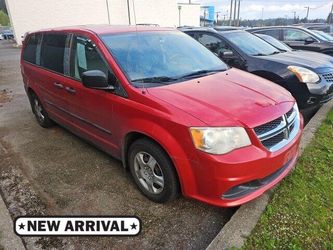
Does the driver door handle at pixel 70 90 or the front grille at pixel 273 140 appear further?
the driver door handle at pixel 70 90

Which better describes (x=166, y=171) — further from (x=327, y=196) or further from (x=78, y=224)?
(x=327, y=196)

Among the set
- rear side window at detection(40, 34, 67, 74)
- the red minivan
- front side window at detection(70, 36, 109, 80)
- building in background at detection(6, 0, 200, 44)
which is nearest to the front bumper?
the red minivan

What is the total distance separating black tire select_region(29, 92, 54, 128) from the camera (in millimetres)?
5191

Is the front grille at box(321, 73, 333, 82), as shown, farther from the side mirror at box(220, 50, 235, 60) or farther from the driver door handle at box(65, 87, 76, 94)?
the driver door handle at box(65, 87, 76, 94)

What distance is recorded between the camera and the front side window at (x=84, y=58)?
11.0 ft

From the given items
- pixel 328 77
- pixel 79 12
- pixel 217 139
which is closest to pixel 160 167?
pixel 217 139

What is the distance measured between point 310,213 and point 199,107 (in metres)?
1.41

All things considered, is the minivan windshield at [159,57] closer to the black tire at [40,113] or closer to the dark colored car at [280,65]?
the dark colored car at [280,65]

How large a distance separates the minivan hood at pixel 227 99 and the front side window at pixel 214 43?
9.06 feet

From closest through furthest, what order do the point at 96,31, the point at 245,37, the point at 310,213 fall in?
the point at 310,213
the point at 96,31
the point at 245,37

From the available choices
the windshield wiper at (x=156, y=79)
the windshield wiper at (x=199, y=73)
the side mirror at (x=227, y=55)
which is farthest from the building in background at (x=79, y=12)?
the windshield wiper at (x=156, y=79)

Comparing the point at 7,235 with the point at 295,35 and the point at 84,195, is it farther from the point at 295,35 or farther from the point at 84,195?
the point at 295,35

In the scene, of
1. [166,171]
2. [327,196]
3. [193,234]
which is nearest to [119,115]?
[166,171]

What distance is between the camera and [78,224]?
284 centimetres
